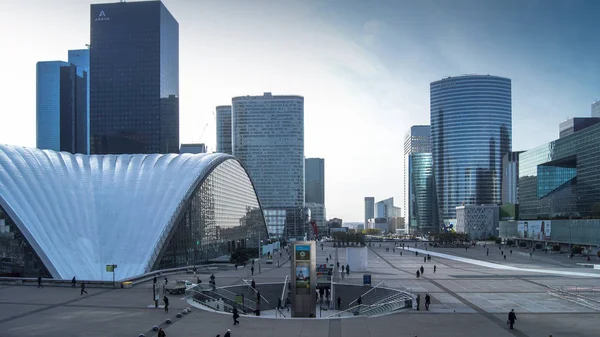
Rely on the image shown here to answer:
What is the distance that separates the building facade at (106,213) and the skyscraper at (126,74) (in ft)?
421

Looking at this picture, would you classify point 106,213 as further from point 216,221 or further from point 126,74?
point 126,74

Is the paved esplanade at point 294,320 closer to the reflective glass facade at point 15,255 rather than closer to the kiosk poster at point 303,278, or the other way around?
the reflective glass facade at point 15,255

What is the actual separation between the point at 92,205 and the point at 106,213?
186 centimetres

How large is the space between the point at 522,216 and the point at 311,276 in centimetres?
13467

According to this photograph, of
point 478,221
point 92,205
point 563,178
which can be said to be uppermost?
point 563,178

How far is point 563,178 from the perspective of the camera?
135750 millimetres

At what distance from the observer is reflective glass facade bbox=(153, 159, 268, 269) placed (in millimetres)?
57062

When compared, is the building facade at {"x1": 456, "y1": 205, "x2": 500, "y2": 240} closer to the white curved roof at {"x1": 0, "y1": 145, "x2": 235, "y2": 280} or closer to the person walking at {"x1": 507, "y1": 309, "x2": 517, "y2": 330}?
the white curved roof at {"x1": 0, "y1": 145, "x2": 235, "y2": 280}

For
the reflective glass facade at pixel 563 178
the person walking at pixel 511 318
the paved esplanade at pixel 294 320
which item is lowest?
the paved esplanade at pixel 294 320

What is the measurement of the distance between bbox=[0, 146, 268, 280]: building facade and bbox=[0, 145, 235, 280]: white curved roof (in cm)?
10

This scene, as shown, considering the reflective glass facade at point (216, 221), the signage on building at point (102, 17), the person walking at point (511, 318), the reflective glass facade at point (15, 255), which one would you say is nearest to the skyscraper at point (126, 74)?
the signage on building at point (102, 17)

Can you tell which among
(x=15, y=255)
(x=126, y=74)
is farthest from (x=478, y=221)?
(x=15, y=255)

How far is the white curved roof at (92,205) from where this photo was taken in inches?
1853

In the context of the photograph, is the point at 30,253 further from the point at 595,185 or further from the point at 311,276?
the point at 595,185
